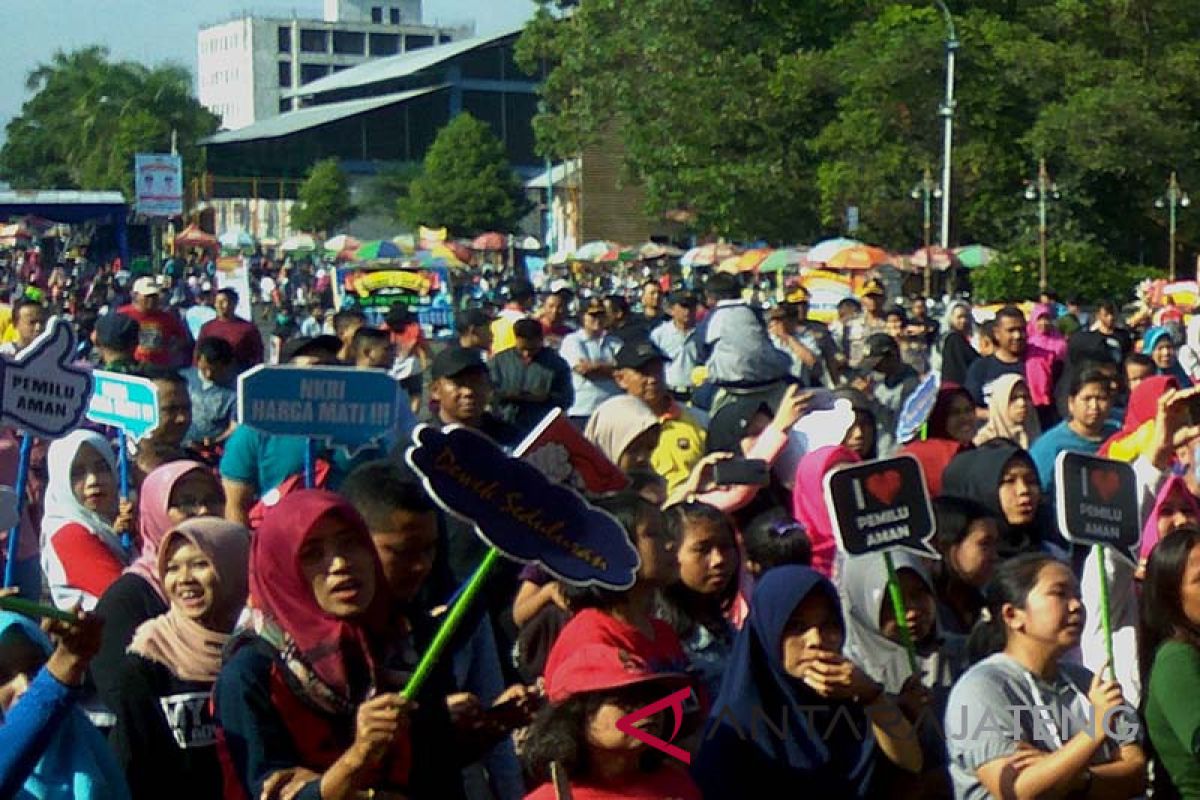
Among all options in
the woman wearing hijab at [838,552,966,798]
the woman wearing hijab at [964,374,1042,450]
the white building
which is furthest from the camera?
the white building

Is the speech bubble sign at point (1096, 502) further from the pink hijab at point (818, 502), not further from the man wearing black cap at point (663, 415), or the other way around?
the man wearing black cap at point (663, 415)

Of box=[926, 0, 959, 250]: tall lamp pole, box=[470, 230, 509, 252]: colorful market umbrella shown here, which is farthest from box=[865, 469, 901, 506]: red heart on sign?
box=[470, 230, 509, 252]: colorful market umbrella

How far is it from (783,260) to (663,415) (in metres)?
35.3

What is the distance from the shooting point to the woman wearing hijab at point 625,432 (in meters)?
7.75

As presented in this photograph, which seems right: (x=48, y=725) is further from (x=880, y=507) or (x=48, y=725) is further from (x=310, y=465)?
(x=310, y=465)

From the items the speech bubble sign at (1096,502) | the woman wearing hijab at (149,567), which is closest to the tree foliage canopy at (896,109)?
the speech bubble sign at (1096,502)

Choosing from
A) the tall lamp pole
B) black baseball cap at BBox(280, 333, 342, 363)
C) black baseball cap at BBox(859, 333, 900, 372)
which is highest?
the tall lamp pole

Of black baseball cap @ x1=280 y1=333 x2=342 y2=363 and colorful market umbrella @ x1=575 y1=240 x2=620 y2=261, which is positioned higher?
black baseball cap @ x1=280 y1=333 x2=342 y2=363

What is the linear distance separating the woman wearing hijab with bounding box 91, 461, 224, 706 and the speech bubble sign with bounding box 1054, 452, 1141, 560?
6.87 ft

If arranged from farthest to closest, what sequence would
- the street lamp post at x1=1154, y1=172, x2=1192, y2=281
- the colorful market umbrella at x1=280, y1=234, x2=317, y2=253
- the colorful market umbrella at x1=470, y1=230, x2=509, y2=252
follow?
the colorful market umbrella at x1=470, y1=230, x2=509, y2=252 < the colorful market umbrella at x1=280, y1=234, x2=317, y2=253 < the street lamp post at x1=1154, y1=172, x2=1192, y2=281

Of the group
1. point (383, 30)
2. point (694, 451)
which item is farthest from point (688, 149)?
point (383, 30)

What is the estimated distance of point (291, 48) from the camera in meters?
166

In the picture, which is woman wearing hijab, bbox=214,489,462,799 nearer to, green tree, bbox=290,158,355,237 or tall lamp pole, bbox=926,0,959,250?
tall lamp pole, bbox=926,0,959,250

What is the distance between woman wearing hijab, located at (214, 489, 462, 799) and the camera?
149 inches
